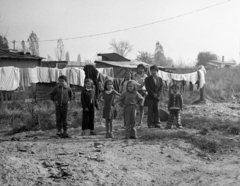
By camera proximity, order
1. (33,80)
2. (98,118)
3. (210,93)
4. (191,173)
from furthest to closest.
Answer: (210,93)
(33,80)
(98,118)
(191,173)

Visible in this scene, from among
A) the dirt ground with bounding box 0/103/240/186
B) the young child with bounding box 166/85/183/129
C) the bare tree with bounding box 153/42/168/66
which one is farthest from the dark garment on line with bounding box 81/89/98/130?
the bare tree with bounding box 153/42/168/66

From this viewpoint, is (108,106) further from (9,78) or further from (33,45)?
(33,45)

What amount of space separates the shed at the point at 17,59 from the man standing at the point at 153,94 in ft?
30.5

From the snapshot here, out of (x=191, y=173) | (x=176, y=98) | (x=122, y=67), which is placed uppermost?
(x=122, y=67)

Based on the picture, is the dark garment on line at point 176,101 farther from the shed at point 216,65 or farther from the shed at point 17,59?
the shed at point 216,65

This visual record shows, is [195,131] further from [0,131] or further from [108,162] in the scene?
[0,131]

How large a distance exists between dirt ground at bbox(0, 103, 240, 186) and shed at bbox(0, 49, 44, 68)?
9.71 metres

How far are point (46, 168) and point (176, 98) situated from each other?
14.6 ft

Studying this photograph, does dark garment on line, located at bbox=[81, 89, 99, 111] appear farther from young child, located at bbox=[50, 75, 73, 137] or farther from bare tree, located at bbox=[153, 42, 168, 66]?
bare tree, located at bbox=[153, 42, 168, 66]

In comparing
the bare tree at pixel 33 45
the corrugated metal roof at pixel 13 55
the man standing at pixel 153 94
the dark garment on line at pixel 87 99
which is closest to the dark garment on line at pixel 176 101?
the man standing at pixel 153 94

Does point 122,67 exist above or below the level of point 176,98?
above

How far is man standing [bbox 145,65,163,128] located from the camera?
7.44 metres

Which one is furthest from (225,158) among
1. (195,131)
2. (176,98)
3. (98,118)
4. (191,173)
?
(98,118)

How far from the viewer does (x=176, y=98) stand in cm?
761
